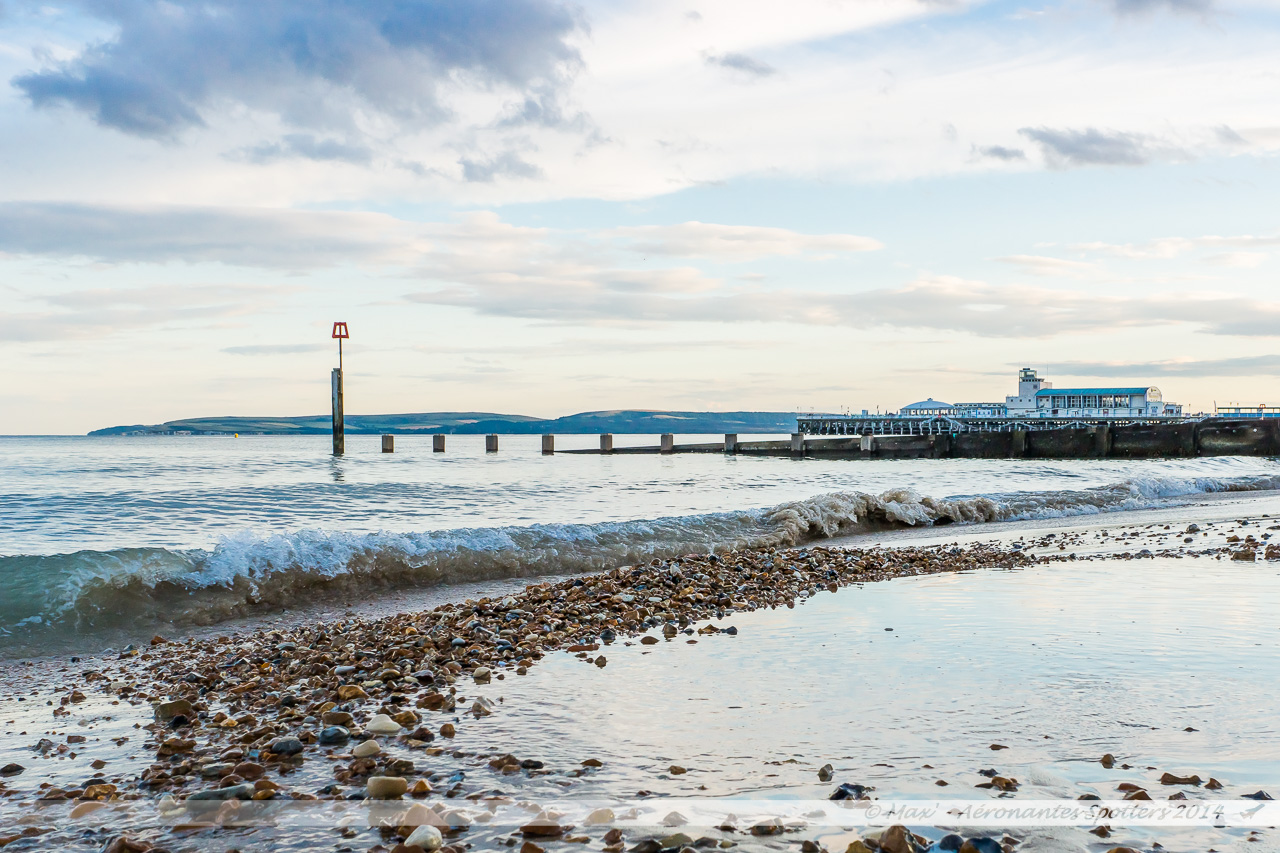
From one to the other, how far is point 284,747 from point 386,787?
0.79 meters

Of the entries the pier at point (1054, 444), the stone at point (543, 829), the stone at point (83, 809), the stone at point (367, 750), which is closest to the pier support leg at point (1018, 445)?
the pier at point (1054, 444)

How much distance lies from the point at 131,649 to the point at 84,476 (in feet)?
98.3

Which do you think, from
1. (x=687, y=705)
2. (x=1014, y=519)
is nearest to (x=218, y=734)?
(x=687, y=705)

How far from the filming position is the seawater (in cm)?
831

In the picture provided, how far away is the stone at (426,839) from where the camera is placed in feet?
8.66

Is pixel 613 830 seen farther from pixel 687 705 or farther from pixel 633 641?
pixel 633 641

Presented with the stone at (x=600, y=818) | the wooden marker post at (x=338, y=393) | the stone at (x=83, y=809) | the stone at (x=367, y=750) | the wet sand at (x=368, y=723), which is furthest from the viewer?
the wooden marker post at (x=338, y=393)

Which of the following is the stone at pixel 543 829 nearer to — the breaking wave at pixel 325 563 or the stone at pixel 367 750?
the stone at pixel 367 750

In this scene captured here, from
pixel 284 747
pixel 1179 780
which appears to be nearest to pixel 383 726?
pixel 284 747

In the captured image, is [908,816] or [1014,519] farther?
[1014,519]

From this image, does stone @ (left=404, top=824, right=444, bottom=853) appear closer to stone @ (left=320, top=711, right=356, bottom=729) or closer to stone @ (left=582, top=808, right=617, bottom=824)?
stone @ (left=582, top=808, right=617, bottom=824)

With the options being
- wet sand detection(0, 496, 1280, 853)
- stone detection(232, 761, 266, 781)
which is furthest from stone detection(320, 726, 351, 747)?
stone detection(232, 761, 266, 781)

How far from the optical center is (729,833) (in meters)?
2.69

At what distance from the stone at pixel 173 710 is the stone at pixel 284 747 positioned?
0.98 m
